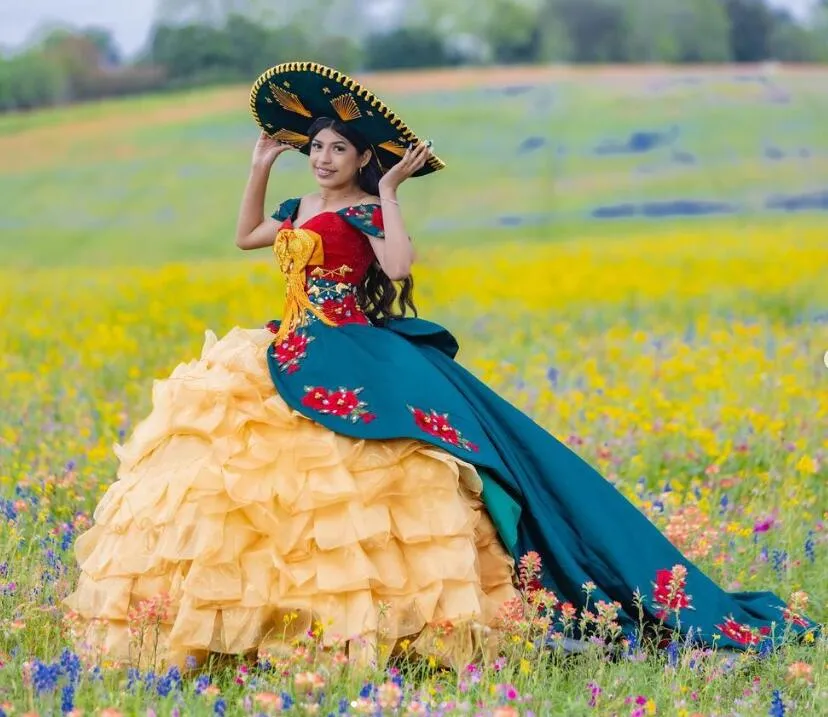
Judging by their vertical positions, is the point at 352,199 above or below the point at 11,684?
above

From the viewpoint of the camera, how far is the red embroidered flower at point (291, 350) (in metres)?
4.68

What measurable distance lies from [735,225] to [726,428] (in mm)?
11419

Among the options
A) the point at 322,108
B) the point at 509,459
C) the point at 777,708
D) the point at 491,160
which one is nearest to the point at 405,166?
the point at 322,108

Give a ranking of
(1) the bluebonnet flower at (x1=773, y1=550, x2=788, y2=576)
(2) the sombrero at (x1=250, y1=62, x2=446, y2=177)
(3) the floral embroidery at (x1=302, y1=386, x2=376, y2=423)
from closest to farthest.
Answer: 1. (3) the floral embroidery at (x1=302, y1=386, x2=376, y2=423)
2. (2) the sombrero at (x1=250, y1=62, x2=446, y2=177)
3. (1) the bluebonnet flower at (x1=773, y1=550, x2=788, y2=576)

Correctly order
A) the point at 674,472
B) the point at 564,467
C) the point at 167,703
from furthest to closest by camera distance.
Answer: the point at 674,472 → the point at 564,467 → the point at 167,703

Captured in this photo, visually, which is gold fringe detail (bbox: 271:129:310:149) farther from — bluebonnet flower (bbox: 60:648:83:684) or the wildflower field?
bluebonnet flower (bbox: 60:648:83:684)

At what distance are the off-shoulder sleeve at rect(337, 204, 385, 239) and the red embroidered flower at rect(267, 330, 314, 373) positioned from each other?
16.5 inches

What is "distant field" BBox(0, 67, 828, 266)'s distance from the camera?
18234mm

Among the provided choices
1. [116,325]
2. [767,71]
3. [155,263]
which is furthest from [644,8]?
[116,325]

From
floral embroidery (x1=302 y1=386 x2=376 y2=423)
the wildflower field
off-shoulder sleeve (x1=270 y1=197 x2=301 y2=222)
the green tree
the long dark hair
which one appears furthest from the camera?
the green tree

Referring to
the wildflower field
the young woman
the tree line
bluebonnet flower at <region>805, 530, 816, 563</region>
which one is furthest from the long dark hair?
the tree line

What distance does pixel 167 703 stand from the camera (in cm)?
375

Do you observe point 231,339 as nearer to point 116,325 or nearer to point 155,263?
point 116,325

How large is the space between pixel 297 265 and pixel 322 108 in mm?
561
